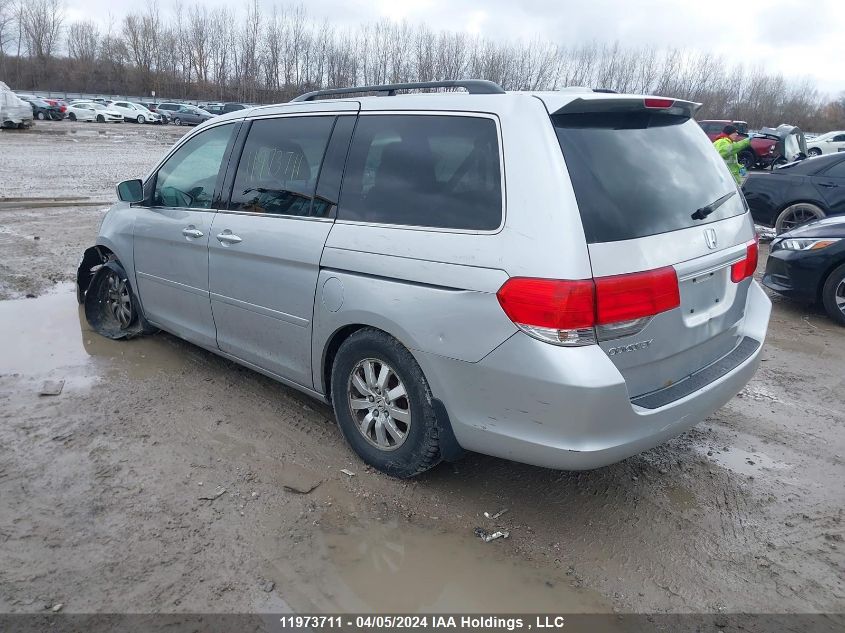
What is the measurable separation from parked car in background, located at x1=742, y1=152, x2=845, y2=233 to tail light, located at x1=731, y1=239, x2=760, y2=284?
22.9ft

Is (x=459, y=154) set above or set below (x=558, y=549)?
above

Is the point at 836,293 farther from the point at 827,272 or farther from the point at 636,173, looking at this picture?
the point at 636,173

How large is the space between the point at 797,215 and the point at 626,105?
8136 mm

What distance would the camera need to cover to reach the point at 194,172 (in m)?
4.53

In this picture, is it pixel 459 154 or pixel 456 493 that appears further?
pixel 456 493

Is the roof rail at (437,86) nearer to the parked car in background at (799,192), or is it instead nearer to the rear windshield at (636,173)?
the rear windshield at (636,173)

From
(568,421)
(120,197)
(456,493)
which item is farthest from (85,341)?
(568,421)

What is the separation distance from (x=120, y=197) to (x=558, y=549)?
4.09 m

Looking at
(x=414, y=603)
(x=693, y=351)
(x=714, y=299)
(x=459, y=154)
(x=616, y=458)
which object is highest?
(x=459, y=154)

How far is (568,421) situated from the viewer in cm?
261

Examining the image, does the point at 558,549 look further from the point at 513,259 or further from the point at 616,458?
the point at 513,259

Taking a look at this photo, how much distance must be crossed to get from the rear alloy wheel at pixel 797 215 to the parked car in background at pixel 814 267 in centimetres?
283

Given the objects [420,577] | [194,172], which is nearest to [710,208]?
[420,577]

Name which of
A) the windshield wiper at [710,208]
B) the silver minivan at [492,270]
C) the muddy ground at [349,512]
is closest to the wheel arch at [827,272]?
the muddy ground at [349,512]
